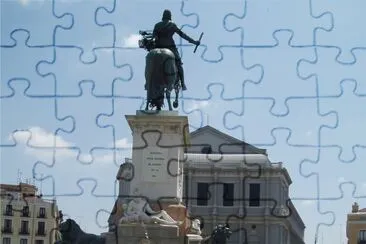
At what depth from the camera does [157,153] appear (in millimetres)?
19281

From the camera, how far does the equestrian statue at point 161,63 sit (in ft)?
65.7

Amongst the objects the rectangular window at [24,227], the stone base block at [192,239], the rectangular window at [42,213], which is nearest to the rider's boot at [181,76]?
the stone base block at [192,239]

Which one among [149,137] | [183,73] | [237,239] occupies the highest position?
[183,73]

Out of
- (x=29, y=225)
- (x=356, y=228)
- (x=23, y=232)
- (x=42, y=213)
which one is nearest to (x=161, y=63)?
(x=42, y=213)

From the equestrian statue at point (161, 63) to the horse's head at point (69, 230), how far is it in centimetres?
330

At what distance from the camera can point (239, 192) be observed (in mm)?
58344

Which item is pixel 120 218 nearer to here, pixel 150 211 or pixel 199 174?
pixel 150 211

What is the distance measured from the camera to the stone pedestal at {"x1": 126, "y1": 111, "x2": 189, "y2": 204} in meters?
19.2

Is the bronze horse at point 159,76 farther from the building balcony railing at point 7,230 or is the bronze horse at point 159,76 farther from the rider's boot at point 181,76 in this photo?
the building balcony railing at point 7,230

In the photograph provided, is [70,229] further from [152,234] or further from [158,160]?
[158,160]

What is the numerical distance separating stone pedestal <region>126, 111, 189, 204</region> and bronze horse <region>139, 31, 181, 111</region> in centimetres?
57

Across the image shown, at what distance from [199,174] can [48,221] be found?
1144cm

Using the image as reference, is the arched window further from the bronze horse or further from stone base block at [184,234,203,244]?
stone base block at [184,234,203,244]

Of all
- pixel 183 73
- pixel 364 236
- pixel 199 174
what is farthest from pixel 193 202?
pixel 183 73
